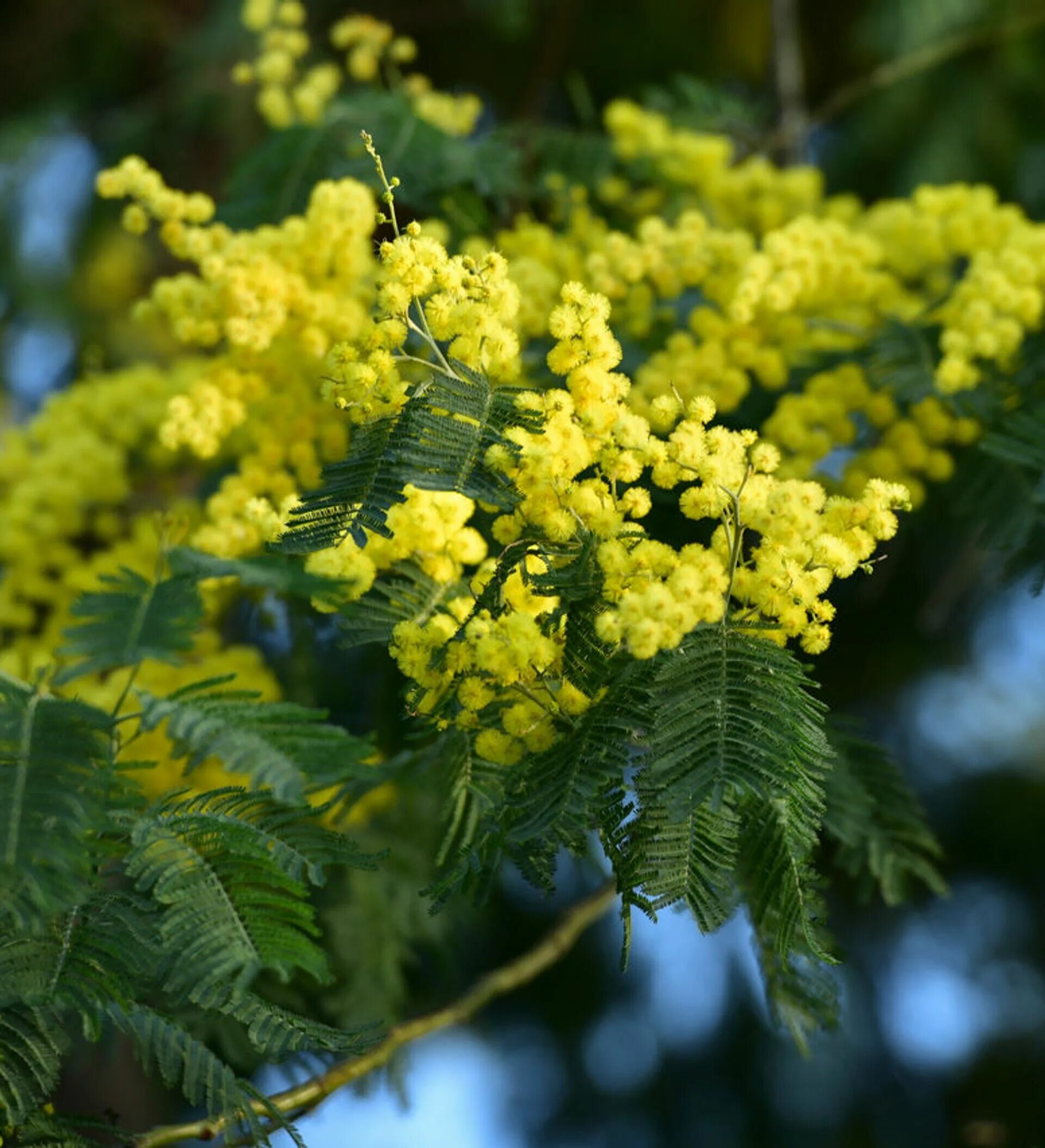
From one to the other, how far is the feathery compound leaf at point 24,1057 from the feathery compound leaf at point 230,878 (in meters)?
0.15

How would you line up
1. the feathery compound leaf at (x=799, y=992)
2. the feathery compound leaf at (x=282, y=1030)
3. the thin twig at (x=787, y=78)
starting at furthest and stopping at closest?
1. the thin twig at (x=787, y=78)
2. the feathery compound leaf at (x=799, y=992)
3. the feathery compound leaf at (x=282, y=1030)

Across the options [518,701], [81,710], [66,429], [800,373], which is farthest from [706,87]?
[81,710]

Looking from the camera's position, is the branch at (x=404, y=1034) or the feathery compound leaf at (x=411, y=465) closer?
the feathery compound leaf at (x=411, y=465)

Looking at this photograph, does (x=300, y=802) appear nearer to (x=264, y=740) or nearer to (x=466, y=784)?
(x=264, y=740)

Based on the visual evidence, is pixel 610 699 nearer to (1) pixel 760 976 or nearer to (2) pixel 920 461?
(1) pixel 760 976

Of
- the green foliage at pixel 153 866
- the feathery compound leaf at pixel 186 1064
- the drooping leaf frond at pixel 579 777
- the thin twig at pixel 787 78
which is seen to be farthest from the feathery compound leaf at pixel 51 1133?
the thin twig at pixel 787 78

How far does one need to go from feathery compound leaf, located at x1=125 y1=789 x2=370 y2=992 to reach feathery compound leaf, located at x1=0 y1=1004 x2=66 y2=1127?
0.49ft

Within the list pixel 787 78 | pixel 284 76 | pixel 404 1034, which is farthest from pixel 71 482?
pixel 787 78

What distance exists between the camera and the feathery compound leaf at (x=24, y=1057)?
143 centimetres

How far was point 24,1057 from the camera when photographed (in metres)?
1.43

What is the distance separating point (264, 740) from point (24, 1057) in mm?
447

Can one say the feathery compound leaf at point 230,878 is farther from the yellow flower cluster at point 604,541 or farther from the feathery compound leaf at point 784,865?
the feathery compound leaf at point 784,865

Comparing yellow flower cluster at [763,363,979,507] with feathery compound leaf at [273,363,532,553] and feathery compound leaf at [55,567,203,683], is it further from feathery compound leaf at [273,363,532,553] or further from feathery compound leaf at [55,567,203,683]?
feathery compound leaf at [55,567,203,683]

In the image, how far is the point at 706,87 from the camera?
2.96 meters
